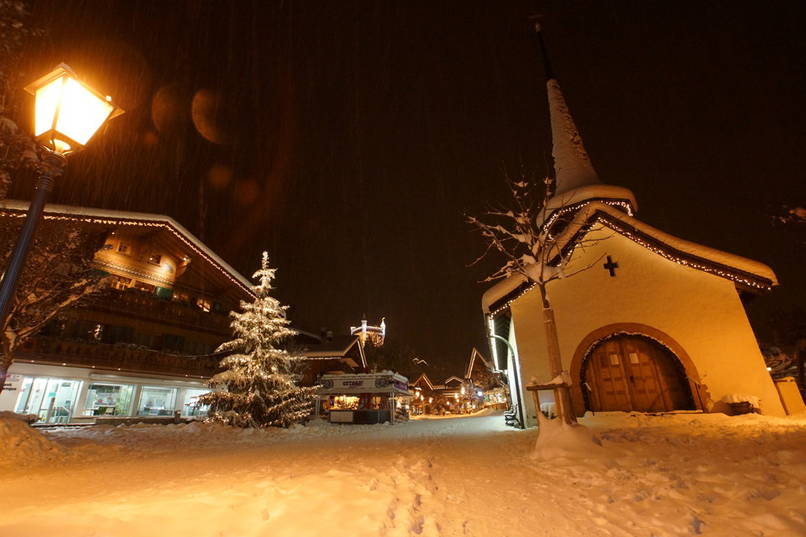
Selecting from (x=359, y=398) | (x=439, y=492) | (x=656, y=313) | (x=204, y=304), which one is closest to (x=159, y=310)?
(x=204, y=304)

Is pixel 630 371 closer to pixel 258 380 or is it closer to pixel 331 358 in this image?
pixel 258 380

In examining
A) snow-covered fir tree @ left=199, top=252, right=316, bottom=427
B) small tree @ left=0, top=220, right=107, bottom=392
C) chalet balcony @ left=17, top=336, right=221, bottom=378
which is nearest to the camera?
small tree @ left=0, top=220, right=107, bottom=392

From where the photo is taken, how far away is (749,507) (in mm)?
3939

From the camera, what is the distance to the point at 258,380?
1905 centimetres

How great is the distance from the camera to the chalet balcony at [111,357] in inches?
776

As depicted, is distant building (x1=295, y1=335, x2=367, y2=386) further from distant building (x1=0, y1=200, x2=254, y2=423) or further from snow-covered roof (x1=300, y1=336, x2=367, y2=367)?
distant building (x1=0, y1=200, x2=254, y2=423)

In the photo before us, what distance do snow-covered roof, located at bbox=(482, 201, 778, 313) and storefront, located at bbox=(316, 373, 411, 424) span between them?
18028 millimetres

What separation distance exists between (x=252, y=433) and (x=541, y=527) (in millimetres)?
16460

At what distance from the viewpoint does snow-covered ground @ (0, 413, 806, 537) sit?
358 centimetres

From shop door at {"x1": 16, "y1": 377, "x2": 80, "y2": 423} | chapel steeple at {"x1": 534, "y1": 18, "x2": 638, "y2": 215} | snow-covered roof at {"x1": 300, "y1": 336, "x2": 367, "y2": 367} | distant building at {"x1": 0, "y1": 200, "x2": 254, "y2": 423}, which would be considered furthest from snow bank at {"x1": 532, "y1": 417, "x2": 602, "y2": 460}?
snow-covered roof at {"x1": 300, "y1": 336, "x2": 367, "y2": 367}

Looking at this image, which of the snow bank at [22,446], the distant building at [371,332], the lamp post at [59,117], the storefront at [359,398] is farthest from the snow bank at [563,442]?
the distant building at [371,332]

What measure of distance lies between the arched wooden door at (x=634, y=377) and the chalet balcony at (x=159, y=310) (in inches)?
999

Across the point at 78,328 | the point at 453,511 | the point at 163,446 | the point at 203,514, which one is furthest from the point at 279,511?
the point at 78,328

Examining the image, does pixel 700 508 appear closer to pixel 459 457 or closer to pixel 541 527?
pixel 541 527
